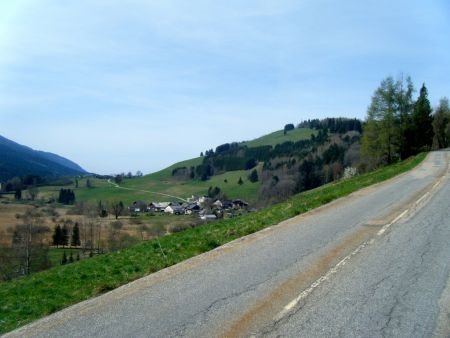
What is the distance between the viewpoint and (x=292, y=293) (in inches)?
324

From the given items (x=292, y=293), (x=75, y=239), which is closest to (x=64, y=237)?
(x=75, y=239)

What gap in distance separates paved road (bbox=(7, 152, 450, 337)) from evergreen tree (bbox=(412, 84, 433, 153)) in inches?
1986

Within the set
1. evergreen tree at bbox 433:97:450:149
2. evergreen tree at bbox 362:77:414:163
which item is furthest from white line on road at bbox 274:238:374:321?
evergreen tree at bbox 433:97:450:149

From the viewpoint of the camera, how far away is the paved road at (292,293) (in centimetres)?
672

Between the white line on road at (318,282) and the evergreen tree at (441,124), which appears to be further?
the evergreen tree at (441,124)

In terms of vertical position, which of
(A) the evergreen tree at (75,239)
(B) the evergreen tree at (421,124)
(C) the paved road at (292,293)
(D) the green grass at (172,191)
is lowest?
(A) the evergreen tree at (75,239)

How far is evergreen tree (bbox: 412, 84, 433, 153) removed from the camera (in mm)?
59500

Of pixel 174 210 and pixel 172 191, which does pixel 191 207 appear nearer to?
pixel 174 210

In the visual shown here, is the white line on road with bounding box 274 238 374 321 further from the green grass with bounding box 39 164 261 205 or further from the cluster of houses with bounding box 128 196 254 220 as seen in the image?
the green grass with bounding box 39 164 261 205

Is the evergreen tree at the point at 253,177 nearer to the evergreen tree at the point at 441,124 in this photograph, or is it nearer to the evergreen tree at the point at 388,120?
the evergreen tree at the point at 441,124

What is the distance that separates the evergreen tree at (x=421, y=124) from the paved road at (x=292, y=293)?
165ft

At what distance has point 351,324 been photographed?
263 inches

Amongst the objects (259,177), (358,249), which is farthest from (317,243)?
(259,177)

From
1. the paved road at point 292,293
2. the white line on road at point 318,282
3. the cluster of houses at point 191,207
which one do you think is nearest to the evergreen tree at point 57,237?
the cluster of houses at point 191,207
